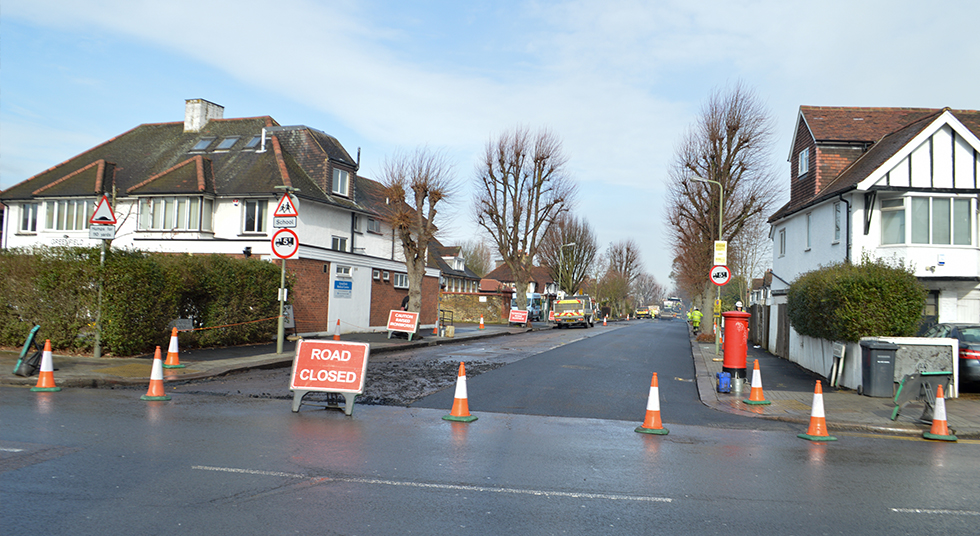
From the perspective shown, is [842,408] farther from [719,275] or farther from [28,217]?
[28,217]

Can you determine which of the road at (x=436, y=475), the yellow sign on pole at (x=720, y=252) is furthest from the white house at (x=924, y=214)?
the road at (x=436, y=475)

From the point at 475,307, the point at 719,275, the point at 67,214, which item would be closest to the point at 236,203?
the point at 67,214

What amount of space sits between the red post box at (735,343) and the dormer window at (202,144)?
2763cm

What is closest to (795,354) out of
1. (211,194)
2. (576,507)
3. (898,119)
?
(898,119)

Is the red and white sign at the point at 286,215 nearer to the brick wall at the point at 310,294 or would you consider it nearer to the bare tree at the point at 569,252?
the brick wall at the point at 310,294

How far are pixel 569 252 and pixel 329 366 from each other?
209ft

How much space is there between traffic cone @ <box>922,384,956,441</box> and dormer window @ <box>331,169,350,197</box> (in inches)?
1012

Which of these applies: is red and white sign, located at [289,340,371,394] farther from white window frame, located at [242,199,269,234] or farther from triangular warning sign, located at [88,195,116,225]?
white window frame, located at [242,199,269,234]

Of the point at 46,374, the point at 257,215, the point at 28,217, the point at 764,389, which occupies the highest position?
the point at 28,217

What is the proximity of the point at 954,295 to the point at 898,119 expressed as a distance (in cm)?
900

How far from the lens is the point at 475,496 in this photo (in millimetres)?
5875

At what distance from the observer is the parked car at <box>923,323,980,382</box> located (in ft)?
44.4

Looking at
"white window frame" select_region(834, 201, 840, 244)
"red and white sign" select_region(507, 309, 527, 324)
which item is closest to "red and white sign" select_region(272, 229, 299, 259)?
"white window frame" select_region(834, 201, 840, 244)

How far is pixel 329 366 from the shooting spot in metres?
10.3
